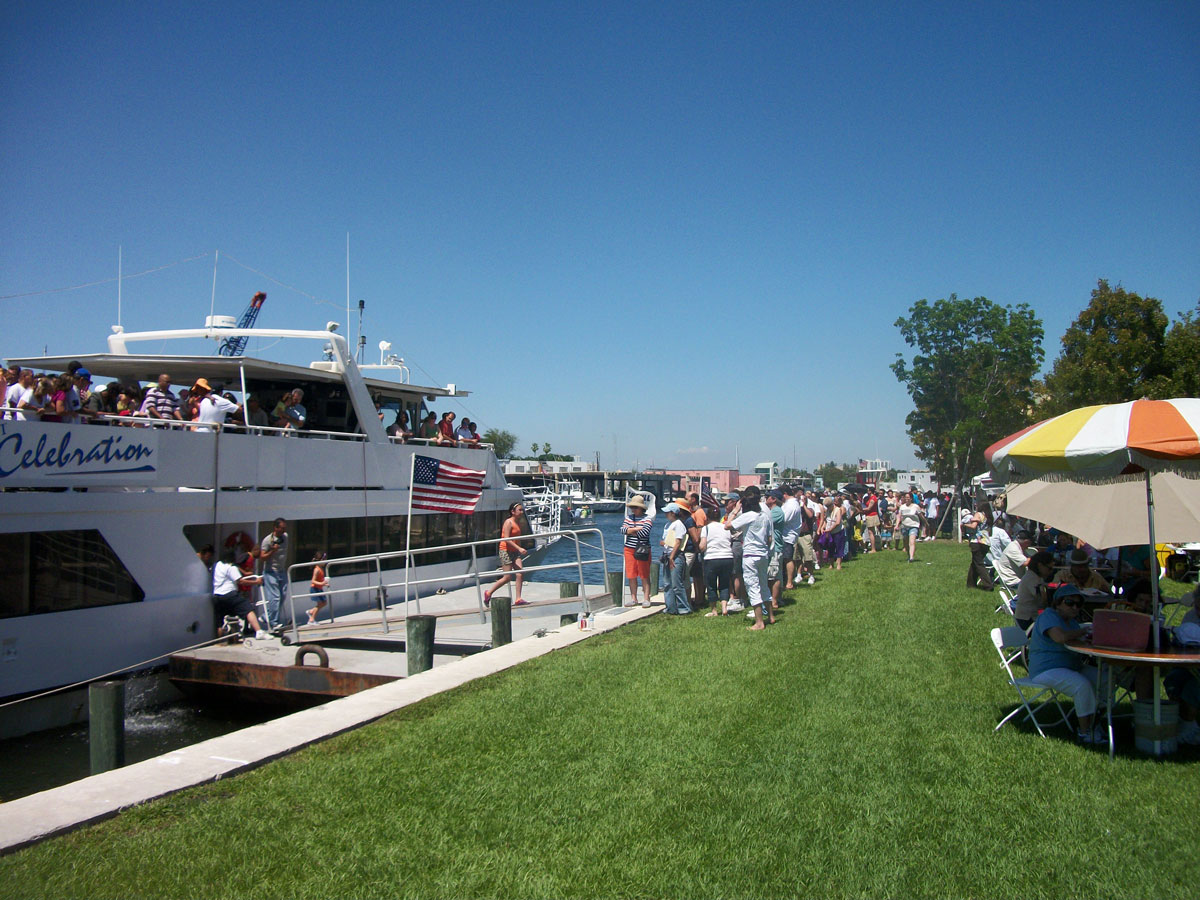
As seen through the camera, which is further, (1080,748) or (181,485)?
(181,485)

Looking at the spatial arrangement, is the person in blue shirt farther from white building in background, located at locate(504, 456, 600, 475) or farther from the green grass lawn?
white building in background, located at locate(504, 456, 600, 475)

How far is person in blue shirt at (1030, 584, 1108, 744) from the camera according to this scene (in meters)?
5.81

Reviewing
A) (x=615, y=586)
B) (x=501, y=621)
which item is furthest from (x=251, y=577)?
(x=615, y=586)

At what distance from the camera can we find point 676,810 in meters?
4.78

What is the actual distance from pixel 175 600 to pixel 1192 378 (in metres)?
19.7

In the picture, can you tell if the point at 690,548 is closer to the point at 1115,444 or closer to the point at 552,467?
the point at 1115,444

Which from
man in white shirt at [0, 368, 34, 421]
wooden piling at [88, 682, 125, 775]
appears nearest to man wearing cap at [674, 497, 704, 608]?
wooden piling at [88, 682, 125, 775]

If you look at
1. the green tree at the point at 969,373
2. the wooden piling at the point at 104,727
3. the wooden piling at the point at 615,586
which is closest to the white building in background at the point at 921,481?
the green tree at the point at 969,373

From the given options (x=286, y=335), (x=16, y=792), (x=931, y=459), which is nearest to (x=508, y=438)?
(x=931, y=459)

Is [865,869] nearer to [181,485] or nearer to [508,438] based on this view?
[181,485]

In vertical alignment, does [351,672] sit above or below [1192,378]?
below

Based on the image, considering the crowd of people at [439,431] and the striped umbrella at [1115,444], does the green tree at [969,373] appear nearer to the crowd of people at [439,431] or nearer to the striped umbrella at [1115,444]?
the crowd of people at [439,431]

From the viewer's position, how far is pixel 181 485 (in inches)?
478

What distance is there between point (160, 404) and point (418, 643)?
6161mm
